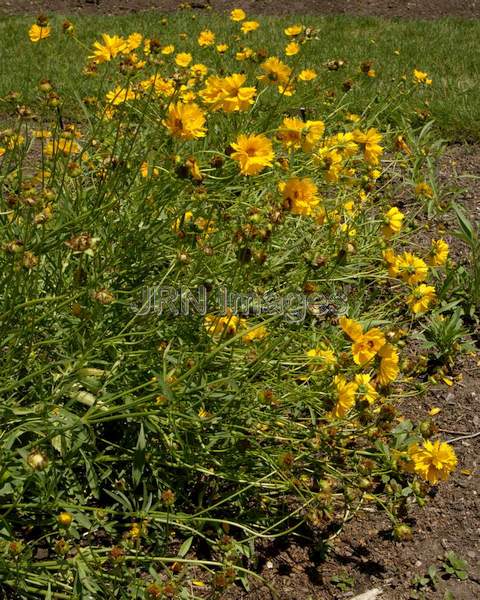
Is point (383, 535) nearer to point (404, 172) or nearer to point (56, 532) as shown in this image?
point (56, 532)

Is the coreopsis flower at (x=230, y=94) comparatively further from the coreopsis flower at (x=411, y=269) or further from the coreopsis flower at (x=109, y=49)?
the coreopsis flower at (x=411, y=269)

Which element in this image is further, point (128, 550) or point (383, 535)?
point (383, 535)

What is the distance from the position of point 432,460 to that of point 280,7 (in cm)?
674

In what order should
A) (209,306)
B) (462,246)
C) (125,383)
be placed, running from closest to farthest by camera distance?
1. (125,383)
2. (209,306)
3. (462,246)

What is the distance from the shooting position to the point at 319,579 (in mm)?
1989

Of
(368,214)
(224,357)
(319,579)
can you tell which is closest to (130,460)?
(224,357)

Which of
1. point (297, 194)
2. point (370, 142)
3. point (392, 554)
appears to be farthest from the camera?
point (370, 142)

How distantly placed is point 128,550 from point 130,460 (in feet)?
0.86

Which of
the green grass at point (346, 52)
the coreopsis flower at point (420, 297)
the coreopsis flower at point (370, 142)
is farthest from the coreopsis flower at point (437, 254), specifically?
the green grass at point (346, 52)

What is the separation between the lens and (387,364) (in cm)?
190

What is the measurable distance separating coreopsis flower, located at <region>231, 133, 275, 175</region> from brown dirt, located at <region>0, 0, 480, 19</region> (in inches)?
242

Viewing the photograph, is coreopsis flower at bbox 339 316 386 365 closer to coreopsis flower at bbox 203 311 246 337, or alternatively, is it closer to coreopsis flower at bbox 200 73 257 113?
coreopsis flower at bbox 203 311 246 337

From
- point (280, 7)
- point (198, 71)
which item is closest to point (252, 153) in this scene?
point (198, 71)

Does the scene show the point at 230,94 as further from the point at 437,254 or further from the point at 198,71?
the point at 198,71
